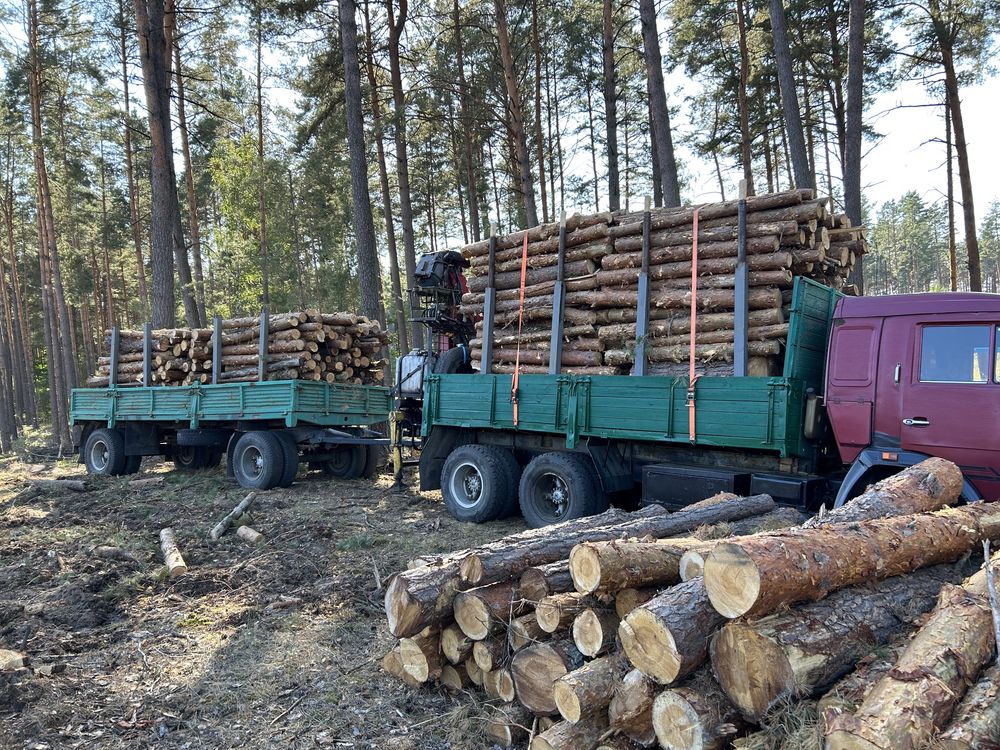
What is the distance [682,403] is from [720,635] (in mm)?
4276

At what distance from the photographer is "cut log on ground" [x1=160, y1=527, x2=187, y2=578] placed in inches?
247

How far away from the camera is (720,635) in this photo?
2.88 m

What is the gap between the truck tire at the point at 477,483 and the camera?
8562 millimetres

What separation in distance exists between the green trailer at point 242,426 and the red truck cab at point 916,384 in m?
7.23

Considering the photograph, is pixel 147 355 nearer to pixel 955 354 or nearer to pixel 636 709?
pixel 636 709

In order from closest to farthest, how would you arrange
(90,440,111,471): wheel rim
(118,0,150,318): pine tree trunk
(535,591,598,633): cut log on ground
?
(535,591,598,633): cut log on ground < (90,440,111,471): wheel rim < (118,0,150,318): pine tree trunk

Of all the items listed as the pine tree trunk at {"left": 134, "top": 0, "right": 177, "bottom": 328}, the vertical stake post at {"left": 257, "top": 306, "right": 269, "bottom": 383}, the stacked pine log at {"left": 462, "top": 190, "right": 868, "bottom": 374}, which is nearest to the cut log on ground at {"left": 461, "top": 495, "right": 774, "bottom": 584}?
the stacked pine log at {"left": 462, "top": 190, "right": 868, "bottom": 374}

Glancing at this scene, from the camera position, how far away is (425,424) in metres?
9.46

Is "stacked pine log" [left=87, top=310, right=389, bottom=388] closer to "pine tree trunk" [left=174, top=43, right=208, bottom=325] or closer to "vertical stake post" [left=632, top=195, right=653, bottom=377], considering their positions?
"vertical stake post" [left=632, top=195, right=653, bottom=377]

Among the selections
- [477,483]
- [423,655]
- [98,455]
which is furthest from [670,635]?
[98,455]

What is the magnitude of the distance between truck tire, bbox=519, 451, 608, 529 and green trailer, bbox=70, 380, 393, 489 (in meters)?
3.79

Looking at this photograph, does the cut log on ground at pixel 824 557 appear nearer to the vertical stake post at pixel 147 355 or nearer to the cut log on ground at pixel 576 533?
the cut log on ground at pixel 576 533

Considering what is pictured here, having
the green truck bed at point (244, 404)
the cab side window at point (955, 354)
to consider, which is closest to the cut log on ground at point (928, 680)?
the cab side window at point (955, 354)

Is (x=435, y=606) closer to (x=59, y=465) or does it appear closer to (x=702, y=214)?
(x=702, y=214)
